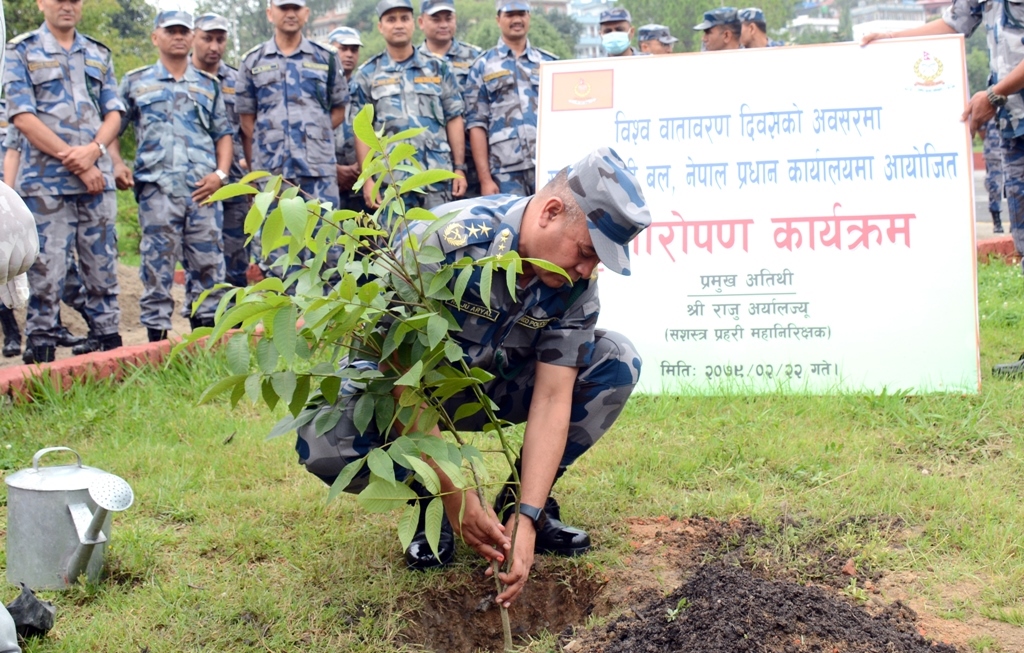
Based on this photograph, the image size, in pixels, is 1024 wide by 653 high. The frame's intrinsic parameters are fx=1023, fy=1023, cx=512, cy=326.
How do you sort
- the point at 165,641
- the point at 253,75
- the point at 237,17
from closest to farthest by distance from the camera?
the point at 165,641 < the point at 253,75 < the point at 237,17

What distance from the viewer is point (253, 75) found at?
5.84 meters

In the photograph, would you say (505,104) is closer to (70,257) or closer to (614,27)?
(614,27)

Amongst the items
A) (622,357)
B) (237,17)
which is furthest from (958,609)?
(237,17)

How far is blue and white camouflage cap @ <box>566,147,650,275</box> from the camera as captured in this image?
2.23 metres

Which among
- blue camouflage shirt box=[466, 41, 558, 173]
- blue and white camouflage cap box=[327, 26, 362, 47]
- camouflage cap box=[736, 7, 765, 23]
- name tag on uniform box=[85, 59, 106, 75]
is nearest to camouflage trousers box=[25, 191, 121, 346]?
name tag on uniform box=[85, 59, 106, 75]

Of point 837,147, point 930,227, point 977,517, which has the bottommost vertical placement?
point 977,517

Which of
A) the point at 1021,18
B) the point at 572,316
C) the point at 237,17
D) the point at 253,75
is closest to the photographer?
the point at 572,316

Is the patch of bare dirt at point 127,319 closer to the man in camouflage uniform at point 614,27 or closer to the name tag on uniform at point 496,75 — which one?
the name tag on uniform at point 496,75

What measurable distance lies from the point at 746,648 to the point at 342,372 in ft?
3.51

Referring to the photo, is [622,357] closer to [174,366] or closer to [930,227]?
[930,227]

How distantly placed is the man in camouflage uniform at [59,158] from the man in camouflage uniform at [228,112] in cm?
91

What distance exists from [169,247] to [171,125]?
2.17 feet

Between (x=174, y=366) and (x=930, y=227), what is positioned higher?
(x=930, y=227)

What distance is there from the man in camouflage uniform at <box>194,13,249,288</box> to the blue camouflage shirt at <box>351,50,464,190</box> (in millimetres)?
802
